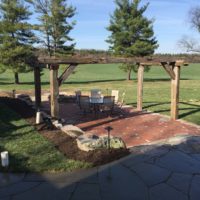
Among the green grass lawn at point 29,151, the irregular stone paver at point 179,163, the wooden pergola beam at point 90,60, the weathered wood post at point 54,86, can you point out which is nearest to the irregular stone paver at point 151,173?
the irregular stone paver at point 179,163

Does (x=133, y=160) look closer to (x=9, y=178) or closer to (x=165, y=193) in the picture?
(x=165, y=193)

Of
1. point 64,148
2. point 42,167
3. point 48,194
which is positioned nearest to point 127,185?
point 48,194

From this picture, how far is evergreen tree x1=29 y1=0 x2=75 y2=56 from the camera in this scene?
2780cm

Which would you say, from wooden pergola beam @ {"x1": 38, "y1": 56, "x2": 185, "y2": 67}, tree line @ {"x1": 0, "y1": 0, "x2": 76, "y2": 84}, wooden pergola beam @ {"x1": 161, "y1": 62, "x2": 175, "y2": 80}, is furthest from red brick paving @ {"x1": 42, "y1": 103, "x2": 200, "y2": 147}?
tree line @ {"x1": 0, "y1": 0, "x2": 76, "y2": 84}

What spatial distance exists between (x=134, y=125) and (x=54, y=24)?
68.5 ft

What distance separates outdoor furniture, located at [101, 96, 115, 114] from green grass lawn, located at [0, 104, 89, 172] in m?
3.45

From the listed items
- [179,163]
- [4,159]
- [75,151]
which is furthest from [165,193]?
[4,159]

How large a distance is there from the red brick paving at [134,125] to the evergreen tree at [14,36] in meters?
13.3

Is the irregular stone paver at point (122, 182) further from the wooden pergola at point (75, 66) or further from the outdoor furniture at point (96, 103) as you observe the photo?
the outdoor furniture at point (96, 103)

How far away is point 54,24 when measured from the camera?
92.7 feet

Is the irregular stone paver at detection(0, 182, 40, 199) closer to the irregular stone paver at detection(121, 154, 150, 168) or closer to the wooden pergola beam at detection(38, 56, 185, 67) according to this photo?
the irregular stone paver at detection(121, 154, 150, 168)

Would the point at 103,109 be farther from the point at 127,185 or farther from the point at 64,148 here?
the point at 127,185

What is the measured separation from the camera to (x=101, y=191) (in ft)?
16.0

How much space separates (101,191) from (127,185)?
53cm
